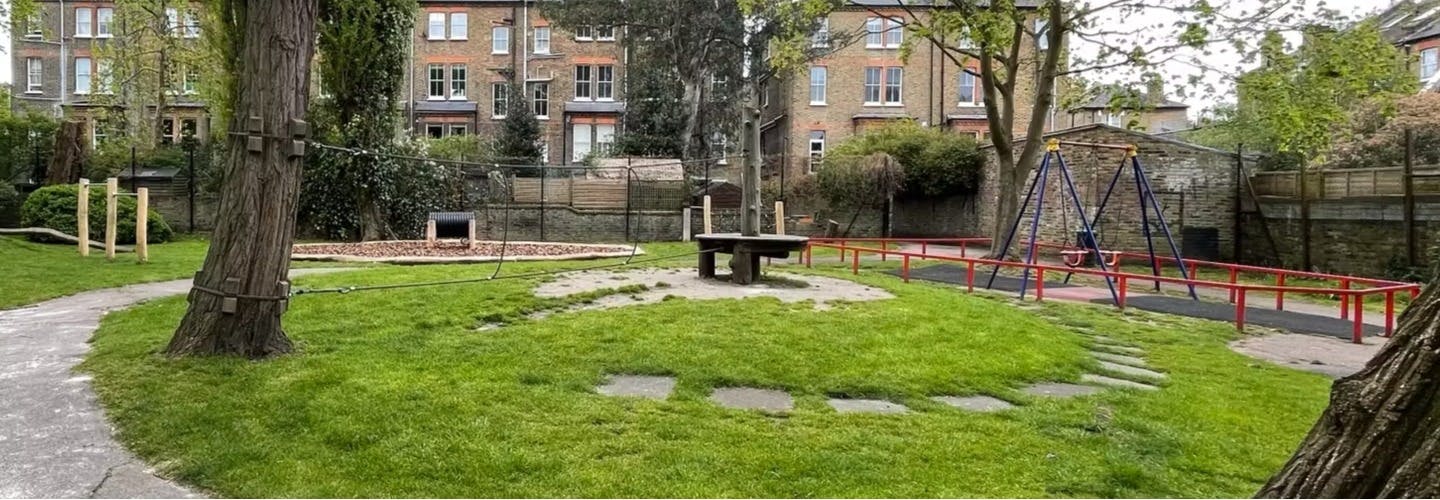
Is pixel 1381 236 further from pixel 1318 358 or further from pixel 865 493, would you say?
pixel 865 493

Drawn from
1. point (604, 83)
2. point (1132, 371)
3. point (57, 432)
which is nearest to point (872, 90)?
point (604, 83)

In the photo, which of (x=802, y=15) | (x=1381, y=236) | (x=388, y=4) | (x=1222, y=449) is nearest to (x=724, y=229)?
(x=802, y=15)

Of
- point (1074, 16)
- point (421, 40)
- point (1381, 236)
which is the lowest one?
point (1381, 236)

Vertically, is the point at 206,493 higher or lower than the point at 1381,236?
lower

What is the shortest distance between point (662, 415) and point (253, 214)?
3564mm

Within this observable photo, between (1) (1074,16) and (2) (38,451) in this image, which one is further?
(1) (1074,16)

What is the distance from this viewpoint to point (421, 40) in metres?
→ 41.6

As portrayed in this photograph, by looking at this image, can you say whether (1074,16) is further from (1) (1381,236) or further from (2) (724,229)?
(2) (724,229)

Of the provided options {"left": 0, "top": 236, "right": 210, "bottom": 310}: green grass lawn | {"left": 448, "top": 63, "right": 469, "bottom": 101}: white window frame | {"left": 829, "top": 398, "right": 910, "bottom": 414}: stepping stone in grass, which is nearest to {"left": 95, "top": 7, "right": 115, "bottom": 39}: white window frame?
{"left": 448, "top": 63, "right": 469, "bottom": 101}: white window frame

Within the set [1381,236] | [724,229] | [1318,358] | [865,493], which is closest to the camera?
[865,493]

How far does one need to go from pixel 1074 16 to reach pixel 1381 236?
25.0 feet

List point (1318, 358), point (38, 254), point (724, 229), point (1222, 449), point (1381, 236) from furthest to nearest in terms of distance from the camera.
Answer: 1. point (724, 229)
2. point (1381, 236)
3. point (38, 254)
4. point (1318, 358)
5. point (1222, 449)

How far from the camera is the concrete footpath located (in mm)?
3859

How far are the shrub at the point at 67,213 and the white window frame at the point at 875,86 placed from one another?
95.6 feet
